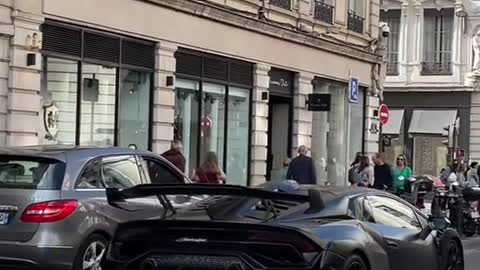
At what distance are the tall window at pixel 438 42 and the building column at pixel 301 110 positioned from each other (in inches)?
803

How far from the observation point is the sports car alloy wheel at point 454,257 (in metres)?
10.2

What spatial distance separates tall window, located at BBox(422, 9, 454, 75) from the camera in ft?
147

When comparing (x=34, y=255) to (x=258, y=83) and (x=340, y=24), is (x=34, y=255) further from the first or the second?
(x=340, y=24)

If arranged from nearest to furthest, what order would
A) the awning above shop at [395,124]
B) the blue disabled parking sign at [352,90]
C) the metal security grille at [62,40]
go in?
the metal security grille at [62,40]
the blue disabled parking sign at [352,90]
the awning above shop at [395,124]

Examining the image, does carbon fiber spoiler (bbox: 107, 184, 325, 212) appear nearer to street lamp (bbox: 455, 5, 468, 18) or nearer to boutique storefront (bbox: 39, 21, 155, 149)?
boutique storefront (bbox: 39, 21, 155, 149)

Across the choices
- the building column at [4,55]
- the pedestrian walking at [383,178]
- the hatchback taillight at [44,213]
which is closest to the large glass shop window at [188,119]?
the pedestrian walking at [383,178]

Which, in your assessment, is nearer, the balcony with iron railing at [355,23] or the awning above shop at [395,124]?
the balcony with iron railing at [355,23]

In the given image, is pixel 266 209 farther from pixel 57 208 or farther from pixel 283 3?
pixel 283 3

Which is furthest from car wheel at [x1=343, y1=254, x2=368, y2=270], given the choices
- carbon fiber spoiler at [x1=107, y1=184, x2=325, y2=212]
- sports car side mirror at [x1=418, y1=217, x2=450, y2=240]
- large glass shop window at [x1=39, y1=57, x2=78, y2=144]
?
large glass shop window at [x1=39, y1=57, x2=78, y2=144]

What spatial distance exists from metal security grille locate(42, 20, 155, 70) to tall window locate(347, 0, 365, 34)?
10.4 metres

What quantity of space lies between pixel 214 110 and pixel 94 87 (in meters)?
4.65

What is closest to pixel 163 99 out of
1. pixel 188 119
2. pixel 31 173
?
pixel 188 119

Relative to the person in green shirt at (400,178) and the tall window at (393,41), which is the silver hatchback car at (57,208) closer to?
the person in green shirt at (400,178)

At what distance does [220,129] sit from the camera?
2253 cm
